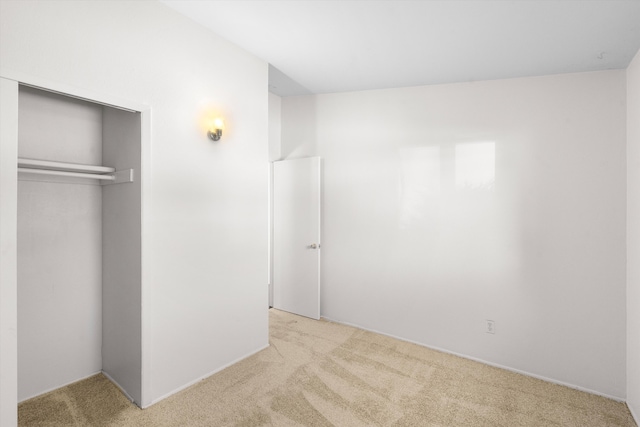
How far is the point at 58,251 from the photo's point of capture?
8.05 feet

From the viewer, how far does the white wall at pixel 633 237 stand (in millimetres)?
2404

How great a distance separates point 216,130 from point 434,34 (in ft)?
5.99

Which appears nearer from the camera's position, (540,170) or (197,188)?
(197,188)

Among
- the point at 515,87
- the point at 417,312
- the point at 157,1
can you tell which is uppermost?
the point at 157,1

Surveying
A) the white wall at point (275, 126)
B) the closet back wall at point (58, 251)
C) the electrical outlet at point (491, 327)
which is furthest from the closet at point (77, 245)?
the electrical outlet at point (491, 327)

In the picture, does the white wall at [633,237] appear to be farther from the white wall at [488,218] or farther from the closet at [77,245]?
the closet at [77,245]

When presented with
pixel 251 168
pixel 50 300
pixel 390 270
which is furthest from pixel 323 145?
pixel 50 300

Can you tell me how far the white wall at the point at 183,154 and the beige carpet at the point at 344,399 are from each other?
26cm

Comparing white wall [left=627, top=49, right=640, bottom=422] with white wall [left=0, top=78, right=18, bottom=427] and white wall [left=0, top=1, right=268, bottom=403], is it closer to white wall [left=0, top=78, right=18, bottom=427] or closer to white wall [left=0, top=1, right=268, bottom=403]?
white wall [left=0, top=1, right=268, bottom=403]

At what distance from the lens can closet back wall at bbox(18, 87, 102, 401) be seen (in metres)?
2.29

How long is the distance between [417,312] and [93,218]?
3.15 m

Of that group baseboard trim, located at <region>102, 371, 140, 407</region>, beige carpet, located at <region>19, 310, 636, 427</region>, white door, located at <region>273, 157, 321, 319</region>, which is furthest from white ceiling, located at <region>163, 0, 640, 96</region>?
baseboard trim, located at <region>102, 371, 140, 407</region>

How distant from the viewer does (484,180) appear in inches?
123

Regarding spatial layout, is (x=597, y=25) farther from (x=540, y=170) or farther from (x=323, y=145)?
(x=323, y=145)
